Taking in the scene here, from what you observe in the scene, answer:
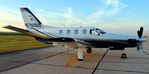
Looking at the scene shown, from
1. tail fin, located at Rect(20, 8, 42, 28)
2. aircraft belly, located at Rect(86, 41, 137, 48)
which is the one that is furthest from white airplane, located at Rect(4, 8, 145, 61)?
tail fin, located at Rect(20, 8, 42, 28)

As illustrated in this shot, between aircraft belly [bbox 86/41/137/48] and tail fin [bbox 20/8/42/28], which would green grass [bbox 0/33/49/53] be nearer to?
tail fin [bbox 20/8/42/28]

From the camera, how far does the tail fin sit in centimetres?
1792

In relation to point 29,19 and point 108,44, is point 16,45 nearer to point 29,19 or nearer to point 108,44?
point 29,19

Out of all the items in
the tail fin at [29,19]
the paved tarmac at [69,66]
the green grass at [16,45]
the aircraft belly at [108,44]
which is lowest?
the paved tarmac at [69,66]

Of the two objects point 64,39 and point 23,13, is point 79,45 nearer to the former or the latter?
point 64,39

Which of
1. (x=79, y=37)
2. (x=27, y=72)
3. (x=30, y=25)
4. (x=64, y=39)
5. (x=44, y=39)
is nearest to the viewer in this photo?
(x=27, y=72)

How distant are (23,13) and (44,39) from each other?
13.1 ft

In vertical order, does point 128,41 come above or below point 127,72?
above

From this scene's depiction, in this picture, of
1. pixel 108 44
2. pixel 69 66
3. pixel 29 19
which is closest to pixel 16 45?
pixel 29 19

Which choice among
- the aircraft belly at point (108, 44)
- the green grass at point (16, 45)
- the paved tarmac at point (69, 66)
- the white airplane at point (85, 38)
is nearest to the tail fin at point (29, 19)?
the white airplane at point (85, 38)

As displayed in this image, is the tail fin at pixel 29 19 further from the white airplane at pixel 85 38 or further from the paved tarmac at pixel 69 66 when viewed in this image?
the paved tarmac at pixel 69 66

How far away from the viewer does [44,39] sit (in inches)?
645

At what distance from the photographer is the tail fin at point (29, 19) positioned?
17925mm

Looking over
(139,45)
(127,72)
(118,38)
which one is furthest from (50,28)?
(127,72)
